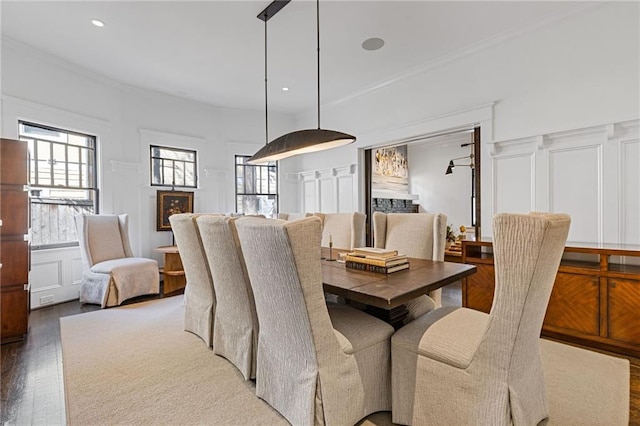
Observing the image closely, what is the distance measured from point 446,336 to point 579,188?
2572 millimetres

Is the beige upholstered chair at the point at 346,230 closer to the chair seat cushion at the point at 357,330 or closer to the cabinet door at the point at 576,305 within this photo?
the chair seat cushion at the point at 357,330

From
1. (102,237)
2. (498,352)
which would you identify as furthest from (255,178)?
(498,352)

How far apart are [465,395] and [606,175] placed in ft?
8.99

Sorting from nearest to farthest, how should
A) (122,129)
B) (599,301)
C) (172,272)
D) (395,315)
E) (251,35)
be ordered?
1. (395,315)
2. (599,301)
3. (251,35)
4. (172,272)
5. (122,129)

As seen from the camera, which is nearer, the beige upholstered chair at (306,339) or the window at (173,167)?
the beige upholstered chair at (306,339)

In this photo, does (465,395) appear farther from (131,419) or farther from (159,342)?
(159,342)

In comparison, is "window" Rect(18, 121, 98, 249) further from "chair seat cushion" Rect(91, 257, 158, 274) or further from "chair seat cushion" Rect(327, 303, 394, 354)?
"chair seat cushion" Rect(327, 303, 394, 354)

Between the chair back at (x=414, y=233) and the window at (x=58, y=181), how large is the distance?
4.11m

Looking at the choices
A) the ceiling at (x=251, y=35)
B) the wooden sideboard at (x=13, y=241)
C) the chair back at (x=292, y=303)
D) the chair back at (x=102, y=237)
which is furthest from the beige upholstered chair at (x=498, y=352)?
the chair back at (x=102, y=237)

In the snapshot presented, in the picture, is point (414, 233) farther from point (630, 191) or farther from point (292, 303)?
point (630, 191)

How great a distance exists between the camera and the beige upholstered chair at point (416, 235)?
2562mm

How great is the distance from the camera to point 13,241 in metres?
2.82

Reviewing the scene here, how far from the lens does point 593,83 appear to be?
2.94 m

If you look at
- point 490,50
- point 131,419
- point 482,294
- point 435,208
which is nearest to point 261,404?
point 131,419
